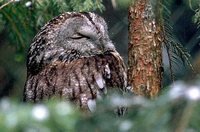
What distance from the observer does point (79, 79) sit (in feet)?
12.3

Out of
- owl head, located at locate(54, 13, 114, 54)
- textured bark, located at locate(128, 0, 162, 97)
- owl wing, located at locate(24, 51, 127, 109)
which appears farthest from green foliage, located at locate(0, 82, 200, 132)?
owl head, located at locate(54, 13, 114, 54)

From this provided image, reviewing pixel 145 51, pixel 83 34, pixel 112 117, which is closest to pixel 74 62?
pixel 83 34

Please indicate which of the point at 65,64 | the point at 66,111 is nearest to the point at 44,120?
the point at 66,111

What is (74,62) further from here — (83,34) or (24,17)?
(24,17)

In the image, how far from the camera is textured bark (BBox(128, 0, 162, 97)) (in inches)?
139

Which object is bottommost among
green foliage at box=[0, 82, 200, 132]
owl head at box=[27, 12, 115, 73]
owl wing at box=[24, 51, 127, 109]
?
owl wing at box=[24, 51, 127, 109]

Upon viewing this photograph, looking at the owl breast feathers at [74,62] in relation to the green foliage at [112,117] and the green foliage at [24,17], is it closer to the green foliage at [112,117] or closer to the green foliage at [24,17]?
the green foliage at [24,17]

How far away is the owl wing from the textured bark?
217mm

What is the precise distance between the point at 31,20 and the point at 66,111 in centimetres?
286

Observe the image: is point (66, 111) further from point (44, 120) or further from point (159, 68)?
point (159, 68)

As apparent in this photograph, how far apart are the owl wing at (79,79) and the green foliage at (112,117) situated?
1.74 m

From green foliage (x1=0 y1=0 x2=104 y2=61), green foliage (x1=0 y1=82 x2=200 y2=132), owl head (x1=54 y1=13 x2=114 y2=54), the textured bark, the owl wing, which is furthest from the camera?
green foliage (x1=0 y1=0 x2=104 y2=61)

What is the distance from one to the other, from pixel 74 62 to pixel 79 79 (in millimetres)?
234

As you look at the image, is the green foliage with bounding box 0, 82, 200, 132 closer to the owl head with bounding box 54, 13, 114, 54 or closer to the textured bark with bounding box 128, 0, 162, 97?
the textured bark with bounding box 128, 0, 162, 97
